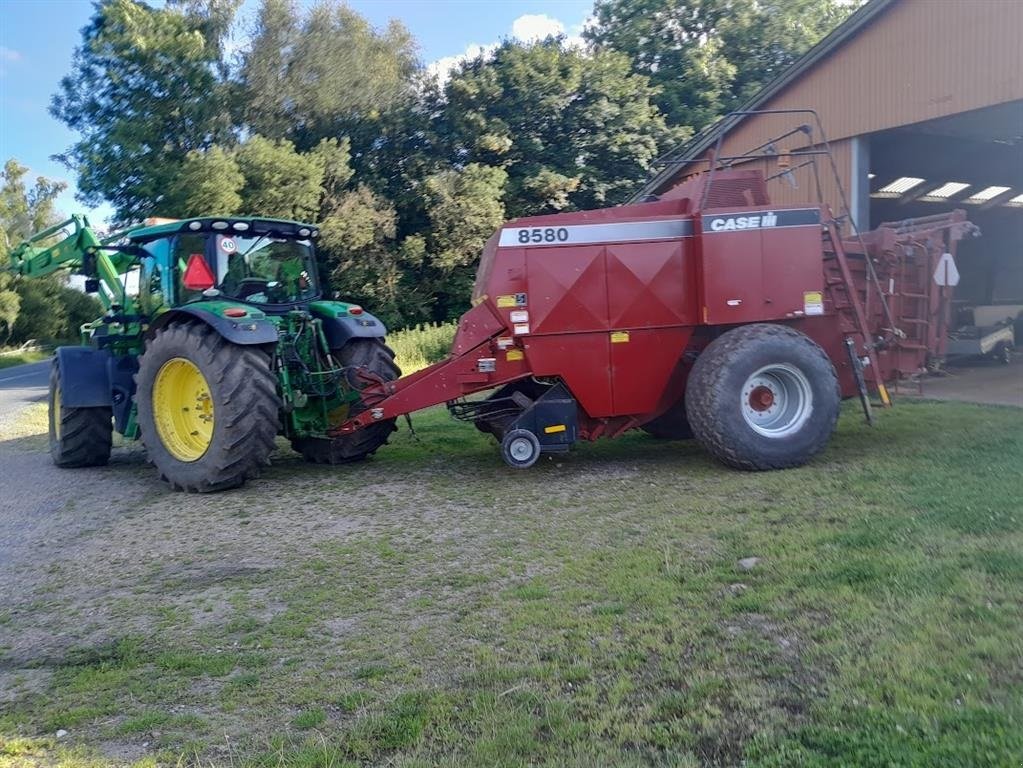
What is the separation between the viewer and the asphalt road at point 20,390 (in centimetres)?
1872

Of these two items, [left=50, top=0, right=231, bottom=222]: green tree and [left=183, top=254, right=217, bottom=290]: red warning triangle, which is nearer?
[left=183, top=254, right=217, bottom=290]: red warning triangle

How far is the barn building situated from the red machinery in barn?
3.41 ft

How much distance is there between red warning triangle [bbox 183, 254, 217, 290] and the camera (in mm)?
8602

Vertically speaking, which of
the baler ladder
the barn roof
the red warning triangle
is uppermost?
the barn roof

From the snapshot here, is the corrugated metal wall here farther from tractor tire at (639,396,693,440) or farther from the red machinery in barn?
tractor tire at (639,396,693,440)

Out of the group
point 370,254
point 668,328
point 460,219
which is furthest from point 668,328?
point 370,254

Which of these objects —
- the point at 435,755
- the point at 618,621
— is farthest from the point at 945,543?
the point at 435,755

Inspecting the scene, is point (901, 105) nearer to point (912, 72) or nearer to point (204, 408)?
point (912, 72)

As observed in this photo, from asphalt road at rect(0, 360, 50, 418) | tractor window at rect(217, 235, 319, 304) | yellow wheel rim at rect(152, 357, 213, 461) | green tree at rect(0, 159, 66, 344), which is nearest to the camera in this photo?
yellow wheel rim at rect(152, 357, 213, 461)

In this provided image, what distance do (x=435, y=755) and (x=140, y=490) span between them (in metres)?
6.14

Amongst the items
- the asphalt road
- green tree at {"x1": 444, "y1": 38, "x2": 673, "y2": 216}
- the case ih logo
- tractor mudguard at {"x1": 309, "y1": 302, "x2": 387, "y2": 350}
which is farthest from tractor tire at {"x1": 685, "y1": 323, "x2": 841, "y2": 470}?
green tree at {"x1": 444, "y1": 38, "x2": 673, "y2": 216}

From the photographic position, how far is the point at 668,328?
779 cm

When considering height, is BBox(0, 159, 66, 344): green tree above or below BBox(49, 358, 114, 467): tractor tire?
above

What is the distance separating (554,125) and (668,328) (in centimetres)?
2236
